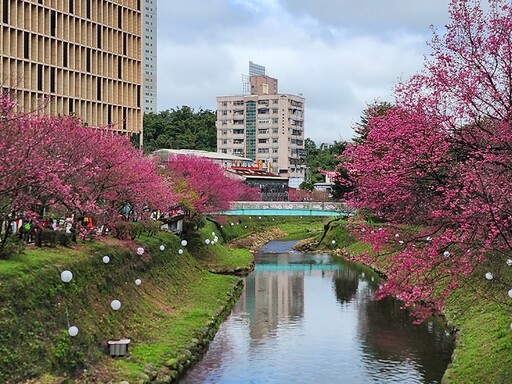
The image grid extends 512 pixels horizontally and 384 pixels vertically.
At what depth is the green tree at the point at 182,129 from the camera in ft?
419

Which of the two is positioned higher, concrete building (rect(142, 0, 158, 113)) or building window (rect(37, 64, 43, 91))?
concrete building (rect(142, 0, 158, 113))

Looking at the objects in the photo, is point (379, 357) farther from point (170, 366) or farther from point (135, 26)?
point (135, 26)

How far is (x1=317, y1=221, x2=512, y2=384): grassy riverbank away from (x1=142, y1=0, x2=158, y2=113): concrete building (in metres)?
165

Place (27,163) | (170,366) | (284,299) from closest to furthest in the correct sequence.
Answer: (27,163) < (170,366) < (284,299)

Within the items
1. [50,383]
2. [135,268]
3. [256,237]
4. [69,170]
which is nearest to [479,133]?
[50,383]

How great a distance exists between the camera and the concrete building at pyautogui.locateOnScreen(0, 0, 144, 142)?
73875 millimetres

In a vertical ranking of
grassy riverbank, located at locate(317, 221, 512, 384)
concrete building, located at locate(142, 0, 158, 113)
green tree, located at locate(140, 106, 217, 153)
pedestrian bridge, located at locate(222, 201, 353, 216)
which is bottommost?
grassy riverbank, located at locate(317, 221, 512, 384)

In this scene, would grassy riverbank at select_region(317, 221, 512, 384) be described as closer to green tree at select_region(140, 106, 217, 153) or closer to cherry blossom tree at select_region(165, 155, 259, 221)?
cherry blossom tree at select_region(165, 155, 259, 221)

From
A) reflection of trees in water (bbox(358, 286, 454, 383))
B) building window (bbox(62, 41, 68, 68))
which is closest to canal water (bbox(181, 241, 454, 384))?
reflection of trees in water (bbox(358, 286, 454, 383))

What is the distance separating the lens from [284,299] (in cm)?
4388

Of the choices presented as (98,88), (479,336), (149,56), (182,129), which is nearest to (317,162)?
(182,129)

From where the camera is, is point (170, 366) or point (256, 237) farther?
point (256, 237)

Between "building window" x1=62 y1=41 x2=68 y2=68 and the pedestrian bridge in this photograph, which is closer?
"building window" x1=62 y1=41 x2=68 y2=68

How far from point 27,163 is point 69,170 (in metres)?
5.55
